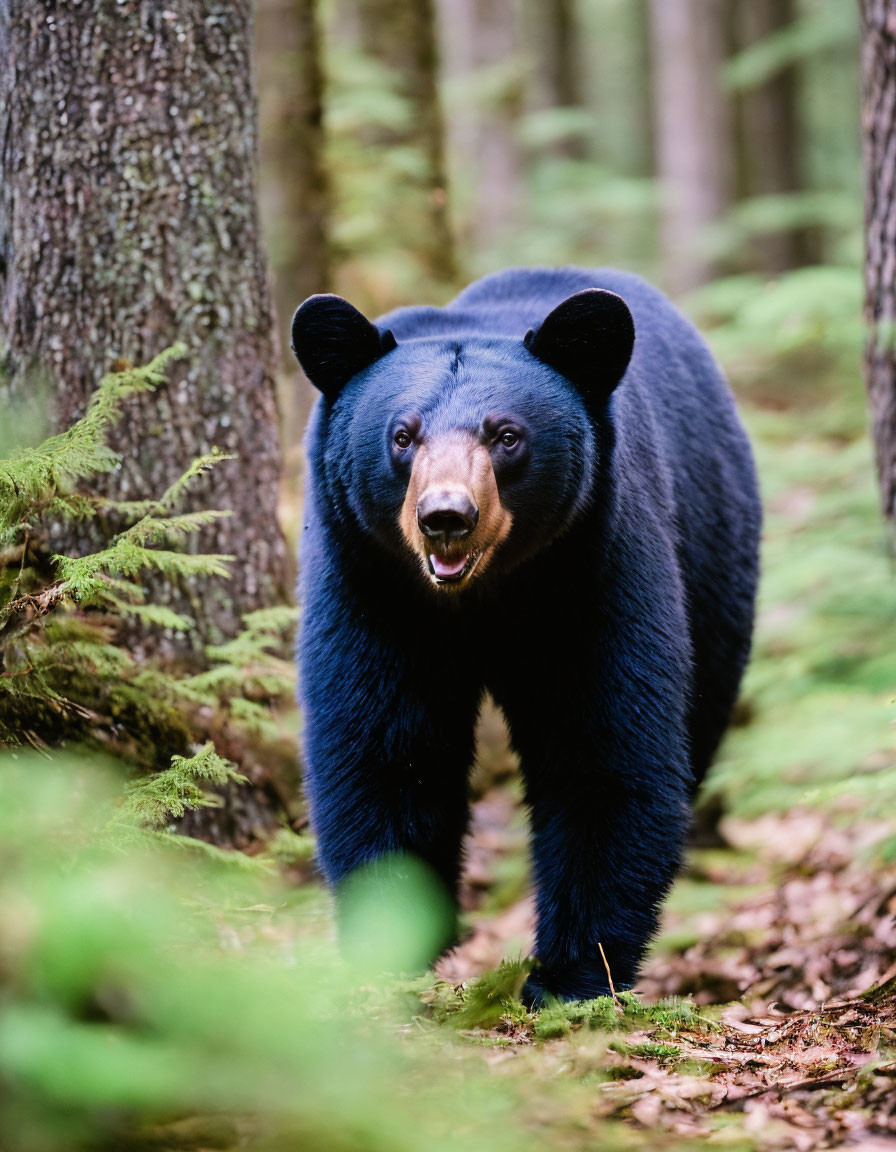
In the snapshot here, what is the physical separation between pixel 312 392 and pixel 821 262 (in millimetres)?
14360

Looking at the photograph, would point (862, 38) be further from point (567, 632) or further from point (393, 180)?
point (393, 180)

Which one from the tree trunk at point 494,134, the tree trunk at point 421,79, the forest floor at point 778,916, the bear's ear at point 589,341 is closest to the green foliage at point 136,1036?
the forest floor at point 778,916

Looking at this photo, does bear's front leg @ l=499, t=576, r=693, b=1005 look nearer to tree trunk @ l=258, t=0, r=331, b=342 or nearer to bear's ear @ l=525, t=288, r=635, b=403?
bear's ear @ l=525, t=288, r=635, b=403

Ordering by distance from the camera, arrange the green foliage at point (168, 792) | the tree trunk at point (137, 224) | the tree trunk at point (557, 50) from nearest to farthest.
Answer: the green foliage at point (168, 792), the tree trunk at point (137, 224), the tree trunk at point (557, 50)

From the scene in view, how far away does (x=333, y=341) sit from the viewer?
3641 millimetres

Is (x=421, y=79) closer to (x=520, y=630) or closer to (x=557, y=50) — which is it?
(x=520, y=630)

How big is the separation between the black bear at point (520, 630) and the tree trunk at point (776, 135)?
53.4 feet

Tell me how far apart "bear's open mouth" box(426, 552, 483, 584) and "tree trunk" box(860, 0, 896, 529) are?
2645 mm

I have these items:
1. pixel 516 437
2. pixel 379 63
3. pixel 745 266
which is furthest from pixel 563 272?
Answer: pixel 745 266

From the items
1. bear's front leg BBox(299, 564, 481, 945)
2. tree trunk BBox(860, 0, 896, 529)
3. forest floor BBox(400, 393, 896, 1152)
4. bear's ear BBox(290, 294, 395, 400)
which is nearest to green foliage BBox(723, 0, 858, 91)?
forest floor BBox(400, 393, 896, 1152)

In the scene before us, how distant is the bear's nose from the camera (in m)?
2.97

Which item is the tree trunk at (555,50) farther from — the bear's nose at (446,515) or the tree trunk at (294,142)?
the bear's nose at (446,515)

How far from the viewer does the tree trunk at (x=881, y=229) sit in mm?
4848

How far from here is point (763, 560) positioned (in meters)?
6.78
